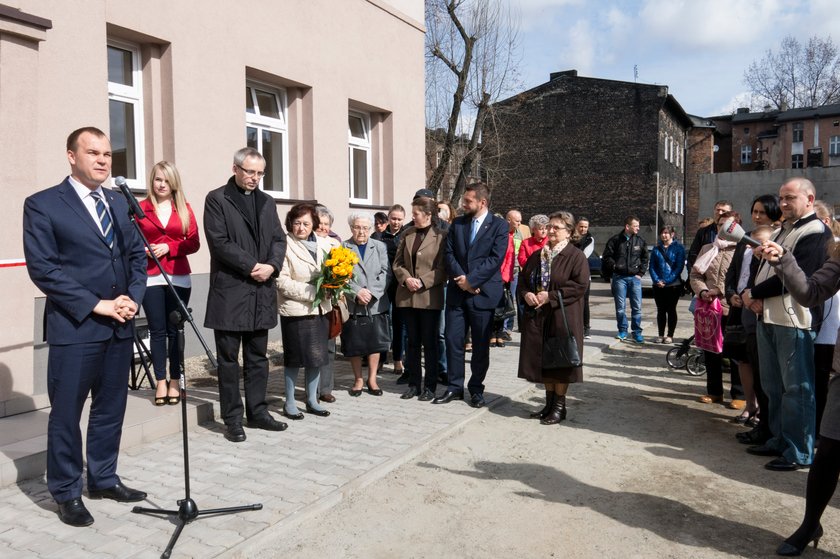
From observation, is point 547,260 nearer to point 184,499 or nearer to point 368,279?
point 368,279

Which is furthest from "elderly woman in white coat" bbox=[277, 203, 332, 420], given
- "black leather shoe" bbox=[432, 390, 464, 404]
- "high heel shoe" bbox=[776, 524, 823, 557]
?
"high heel shoe" bbox=[776, 524, 823, 557]

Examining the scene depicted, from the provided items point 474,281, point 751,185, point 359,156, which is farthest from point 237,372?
point 751,185

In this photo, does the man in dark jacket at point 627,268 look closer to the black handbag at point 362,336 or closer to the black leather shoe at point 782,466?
the black handbag at point 362,336

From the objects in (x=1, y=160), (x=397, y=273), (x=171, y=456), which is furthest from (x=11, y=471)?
(x=397, y=273)

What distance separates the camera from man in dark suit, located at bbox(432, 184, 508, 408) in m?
7.05

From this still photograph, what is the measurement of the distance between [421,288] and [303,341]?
1.44 meters

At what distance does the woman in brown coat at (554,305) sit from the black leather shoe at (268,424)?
2.29m

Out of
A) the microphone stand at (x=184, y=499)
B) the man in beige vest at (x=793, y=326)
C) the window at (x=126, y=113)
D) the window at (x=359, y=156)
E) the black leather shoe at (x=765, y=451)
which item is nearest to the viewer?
the microphone stand at (x=184, y=499)

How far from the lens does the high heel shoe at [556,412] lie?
665 centimetres

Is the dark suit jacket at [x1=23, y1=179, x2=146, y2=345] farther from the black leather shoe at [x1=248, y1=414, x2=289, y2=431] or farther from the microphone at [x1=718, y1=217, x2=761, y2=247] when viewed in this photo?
the microphone at [x1=718, y1=217, x2=761, y2=247]

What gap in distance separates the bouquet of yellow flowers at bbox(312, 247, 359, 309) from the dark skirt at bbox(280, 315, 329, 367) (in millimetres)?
189

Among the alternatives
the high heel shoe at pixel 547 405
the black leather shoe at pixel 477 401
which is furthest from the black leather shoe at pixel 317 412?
the high heel shoe at pixel 547 405

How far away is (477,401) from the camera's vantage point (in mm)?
7129

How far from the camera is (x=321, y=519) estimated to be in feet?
14.1
